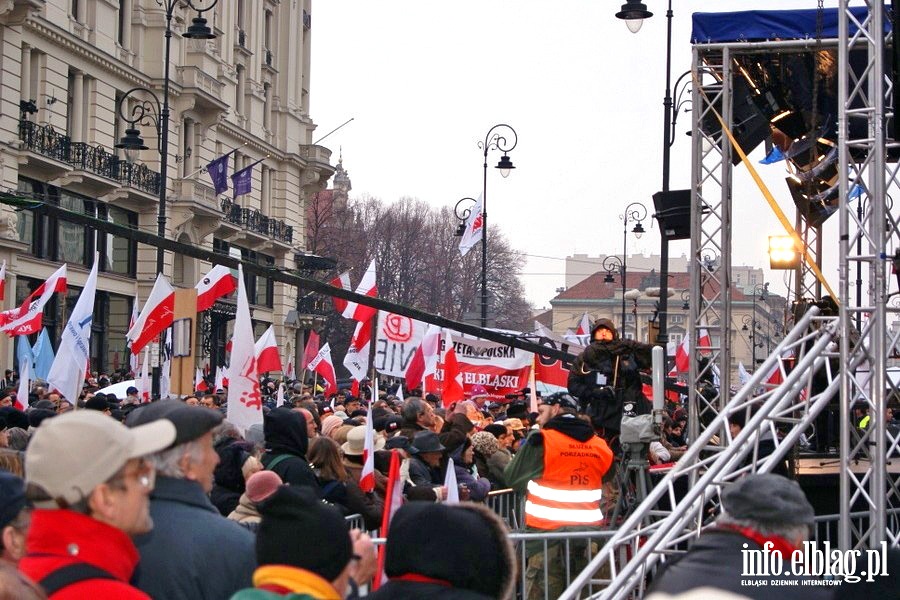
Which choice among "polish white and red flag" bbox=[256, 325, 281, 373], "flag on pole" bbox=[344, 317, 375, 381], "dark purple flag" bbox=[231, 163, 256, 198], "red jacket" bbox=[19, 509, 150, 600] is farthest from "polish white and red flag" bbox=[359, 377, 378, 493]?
"dark purple flag" bbox=[231, 163, 256, 198]

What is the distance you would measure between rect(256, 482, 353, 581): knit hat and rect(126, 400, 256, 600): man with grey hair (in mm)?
655

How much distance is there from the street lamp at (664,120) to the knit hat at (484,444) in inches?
297

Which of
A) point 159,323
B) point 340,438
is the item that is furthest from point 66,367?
point 340,438

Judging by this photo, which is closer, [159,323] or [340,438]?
[340,438]

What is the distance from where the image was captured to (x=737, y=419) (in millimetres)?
11859

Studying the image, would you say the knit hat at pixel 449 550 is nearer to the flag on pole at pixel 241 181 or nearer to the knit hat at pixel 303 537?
A: the knit hat at pixel 303 537

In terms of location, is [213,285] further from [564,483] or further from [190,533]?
[190,533]

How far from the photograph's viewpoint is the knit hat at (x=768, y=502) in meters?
4.07

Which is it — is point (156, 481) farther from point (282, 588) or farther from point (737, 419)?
point (737, 419)

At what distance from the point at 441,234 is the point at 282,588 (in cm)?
9500

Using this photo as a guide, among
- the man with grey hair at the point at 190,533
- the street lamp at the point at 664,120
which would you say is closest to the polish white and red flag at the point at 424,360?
the street lamp at the point at 664,120

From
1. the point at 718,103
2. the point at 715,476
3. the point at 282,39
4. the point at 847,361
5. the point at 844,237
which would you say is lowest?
the point at 715,476

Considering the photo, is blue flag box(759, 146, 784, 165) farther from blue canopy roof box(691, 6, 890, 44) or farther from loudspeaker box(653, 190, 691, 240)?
blue canopy roof box(691, 6, 890, 44)

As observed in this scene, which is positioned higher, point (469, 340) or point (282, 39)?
point (282, 39)
